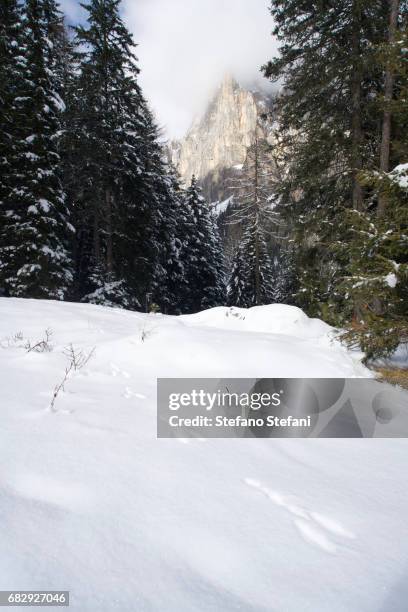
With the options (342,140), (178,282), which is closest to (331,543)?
(342,140)

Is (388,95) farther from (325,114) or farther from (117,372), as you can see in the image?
(117,372)

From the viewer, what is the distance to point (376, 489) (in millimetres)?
2342

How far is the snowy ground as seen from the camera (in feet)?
4.47

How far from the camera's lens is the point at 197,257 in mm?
28062

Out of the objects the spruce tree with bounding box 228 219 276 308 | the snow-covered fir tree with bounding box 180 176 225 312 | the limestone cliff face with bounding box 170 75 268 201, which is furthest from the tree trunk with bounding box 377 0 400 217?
the limestone cliff face with bounding box 170 75 268 201

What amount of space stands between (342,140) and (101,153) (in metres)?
10.1

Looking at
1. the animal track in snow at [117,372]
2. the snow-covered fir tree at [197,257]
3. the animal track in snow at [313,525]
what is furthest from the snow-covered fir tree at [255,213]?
the animal track in snow at [313,525]

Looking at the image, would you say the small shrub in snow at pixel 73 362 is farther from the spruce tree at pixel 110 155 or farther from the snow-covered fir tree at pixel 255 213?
the snow-covered fir tree at pixel 255 213

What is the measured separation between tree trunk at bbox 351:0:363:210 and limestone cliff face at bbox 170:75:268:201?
122 meters

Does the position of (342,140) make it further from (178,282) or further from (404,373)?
(178,282)

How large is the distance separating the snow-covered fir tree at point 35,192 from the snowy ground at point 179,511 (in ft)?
31.6

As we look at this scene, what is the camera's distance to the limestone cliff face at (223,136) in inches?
5236

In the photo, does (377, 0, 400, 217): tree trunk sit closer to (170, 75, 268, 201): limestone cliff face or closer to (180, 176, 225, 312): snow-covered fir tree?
(180, 176, 225, 312): snow-covered fir tree

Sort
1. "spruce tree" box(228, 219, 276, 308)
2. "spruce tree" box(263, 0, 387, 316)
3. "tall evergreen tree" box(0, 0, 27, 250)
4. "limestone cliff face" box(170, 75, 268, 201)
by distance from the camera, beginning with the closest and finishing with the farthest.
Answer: "spruce tree" box(263, 0, 387, 316) < "tall evergreen tree" box(0, 0, 27, 250) < "spruce tree" box(228, 219, 276, 308) < "limestone cliff face" box(170, 75, 268, 201)
